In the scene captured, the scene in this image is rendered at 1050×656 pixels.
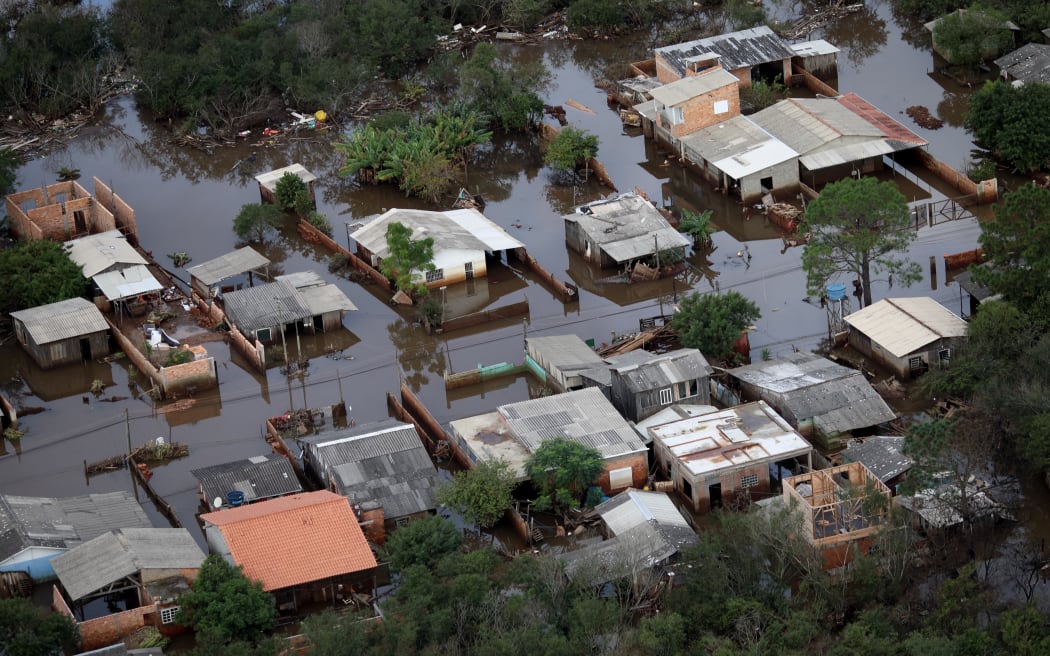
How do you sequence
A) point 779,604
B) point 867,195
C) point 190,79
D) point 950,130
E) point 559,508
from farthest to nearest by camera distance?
point 190,79 < point 950,130 < point 867,195 < point 559,508 < point 779,604

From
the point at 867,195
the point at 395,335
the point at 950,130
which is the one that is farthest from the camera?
the point at 950,130

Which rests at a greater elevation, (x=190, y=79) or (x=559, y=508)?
(x=190, y=79)

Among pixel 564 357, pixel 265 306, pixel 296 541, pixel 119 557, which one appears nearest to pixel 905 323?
pixel 564 357

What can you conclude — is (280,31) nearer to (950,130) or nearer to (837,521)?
(950,130)

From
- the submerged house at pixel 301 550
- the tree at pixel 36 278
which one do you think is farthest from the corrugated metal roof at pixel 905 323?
the tree at pixel 36 278

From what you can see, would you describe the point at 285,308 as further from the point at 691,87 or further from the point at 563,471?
the point at 691,87

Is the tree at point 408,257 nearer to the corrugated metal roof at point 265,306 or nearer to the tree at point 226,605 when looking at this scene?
the corrugated metal roof at point 265,306

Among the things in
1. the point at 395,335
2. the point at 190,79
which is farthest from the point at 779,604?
the point at 190,79

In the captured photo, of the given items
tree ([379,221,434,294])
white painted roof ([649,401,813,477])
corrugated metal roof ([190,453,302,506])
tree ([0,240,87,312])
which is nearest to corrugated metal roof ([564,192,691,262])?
tree ([379,221,434,294])
